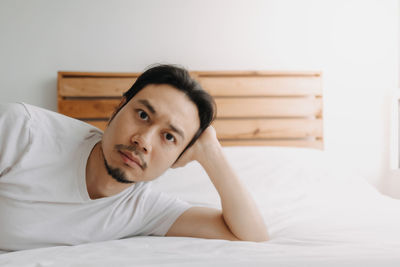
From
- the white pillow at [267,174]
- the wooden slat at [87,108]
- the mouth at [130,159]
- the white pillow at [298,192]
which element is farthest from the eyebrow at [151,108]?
the wooden slat at [87,108]

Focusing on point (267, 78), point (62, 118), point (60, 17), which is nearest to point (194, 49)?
point (267, 78)

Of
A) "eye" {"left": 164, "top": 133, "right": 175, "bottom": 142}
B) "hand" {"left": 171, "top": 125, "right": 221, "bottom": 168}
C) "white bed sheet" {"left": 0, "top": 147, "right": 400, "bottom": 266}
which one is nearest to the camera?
"white bed sheet" {"left": 0, "top": 147, "right": 400, "bottom": 266}

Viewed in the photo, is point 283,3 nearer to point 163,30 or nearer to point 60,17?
point 163,30

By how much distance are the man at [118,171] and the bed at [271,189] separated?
0.20 feet

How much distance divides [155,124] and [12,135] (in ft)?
1.21

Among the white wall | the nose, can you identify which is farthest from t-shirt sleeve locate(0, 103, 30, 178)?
the white wall

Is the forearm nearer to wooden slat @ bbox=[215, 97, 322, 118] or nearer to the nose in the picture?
the nose

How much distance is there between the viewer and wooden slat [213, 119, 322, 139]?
7.18 ft

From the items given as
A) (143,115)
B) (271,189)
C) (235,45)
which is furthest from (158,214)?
(235,45)

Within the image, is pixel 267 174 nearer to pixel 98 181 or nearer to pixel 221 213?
pixel 221 213

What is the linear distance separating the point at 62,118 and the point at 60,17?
1.40 metres

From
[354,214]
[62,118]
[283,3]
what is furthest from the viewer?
[283,3]

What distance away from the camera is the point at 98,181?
936mm

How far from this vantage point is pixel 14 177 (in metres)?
0.84
